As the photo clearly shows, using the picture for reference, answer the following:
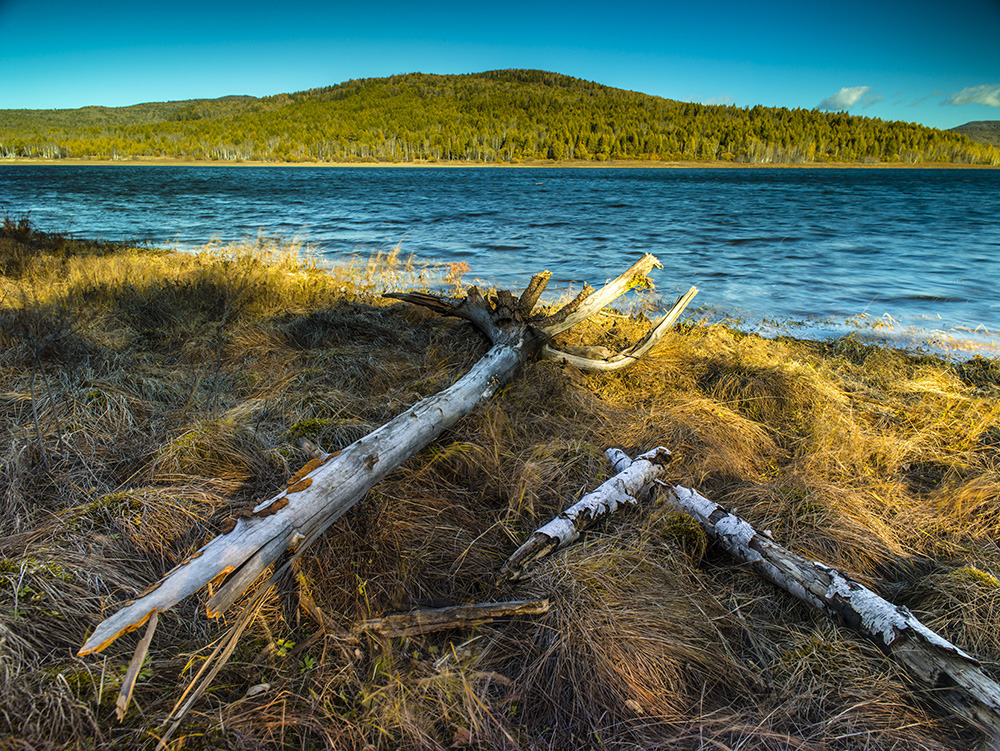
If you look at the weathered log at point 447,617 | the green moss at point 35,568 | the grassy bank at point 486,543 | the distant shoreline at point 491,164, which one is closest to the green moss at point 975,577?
the grassy bank at point 486,543

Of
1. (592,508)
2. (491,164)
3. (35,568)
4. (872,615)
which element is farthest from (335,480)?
(491,164)

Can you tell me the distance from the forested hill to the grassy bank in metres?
120

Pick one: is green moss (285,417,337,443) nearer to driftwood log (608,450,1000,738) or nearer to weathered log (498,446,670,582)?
weathered log (498,446,670,582)

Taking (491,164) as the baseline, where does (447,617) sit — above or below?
below

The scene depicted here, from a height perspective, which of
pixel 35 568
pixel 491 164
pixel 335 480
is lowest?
pixel 35 568

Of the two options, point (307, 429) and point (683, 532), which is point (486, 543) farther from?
point (307, 429)

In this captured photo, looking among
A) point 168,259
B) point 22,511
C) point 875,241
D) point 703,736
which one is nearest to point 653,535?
point 703,736

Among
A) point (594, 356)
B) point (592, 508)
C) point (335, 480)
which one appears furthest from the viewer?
point (594, 356)

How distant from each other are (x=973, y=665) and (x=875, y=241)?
19.6 meters

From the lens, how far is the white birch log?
6.05 feet

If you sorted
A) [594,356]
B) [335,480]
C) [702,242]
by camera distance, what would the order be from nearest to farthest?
[335,480], [594,356], [702,242]

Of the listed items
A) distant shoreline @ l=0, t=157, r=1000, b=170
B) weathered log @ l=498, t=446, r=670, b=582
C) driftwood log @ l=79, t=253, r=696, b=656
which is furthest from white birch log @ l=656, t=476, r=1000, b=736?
distant shoreline @ l=0, t=157, r=1000, b=170

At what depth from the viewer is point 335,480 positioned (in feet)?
8.42

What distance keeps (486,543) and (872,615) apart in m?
1.77
